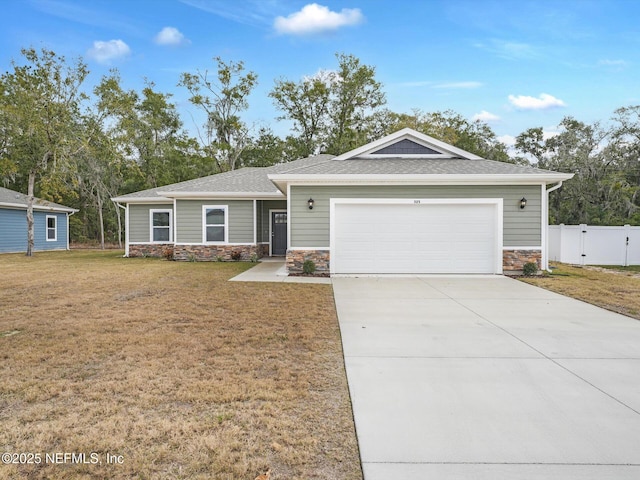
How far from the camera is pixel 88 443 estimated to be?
8.32 feet

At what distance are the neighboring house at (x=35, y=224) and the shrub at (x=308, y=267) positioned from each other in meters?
16.2

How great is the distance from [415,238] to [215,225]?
7.86 metres

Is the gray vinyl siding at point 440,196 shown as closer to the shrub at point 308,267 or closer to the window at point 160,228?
the shrub at point 308,267

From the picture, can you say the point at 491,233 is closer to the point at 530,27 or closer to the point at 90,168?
the point at 530,27

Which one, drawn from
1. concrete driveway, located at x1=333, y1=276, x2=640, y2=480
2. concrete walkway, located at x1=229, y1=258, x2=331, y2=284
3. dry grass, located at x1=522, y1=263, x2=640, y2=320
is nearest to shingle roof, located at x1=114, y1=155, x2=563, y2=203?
concrete walkway, located at x1=229, y1=258, x2=331, y2=284

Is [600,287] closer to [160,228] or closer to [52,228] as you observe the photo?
[160,228]

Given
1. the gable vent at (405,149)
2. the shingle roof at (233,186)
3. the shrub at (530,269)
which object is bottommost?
the shrub at (530,269)

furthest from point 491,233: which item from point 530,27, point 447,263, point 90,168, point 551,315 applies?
point 90,168

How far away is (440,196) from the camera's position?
35.2 feet

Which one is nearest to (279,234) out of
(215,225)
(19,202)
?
(215,225)

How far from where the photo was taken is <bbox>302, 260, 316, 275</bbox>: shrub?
10.6m

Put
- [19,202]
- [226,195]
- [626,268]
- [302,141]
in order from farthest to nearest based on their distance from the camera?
[302,141] < [19,202] < [226,195] < [626,268]

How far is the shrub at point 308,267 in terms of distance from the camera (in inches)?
419

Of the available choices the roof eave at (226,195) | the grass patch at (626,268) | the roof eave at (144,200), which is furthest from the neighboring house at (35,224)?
the grass patch at (626,268)
